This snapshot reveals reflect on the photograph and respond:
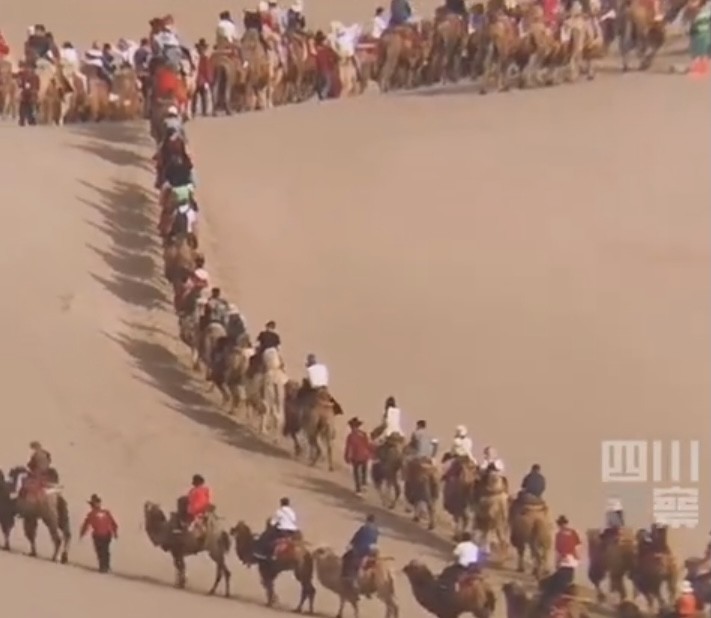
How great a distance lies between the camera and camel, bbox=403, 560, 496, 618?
35.2 ft

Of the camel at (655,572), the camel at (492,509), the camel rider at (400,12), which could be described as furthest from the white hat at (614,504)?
the camel rider at (400,12)

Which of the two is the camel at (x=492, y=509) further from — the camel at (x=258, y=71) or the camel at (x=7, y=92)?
the camel at (x=7, y=92)

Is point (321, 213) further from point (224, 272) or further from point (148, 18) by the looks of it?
point (148, 18)

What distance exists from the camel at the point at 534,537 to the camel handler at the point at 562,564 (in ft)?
0.14

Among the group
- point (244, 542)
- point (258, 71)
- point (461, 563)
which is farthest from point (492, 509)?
point (258, 71)

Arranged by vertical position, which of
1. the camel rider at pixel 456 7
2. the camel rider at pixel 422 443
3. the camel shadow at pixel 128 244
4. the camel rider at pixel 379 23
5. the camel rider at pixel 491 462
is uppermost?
the camel rider at pixel 456 7

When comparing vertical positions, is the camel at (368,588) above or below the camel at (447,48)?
below

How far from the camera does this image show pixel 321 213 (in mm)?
11414

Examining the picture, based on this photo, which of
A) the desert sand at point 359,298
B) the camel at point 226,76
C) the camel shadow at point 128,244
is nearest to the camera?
the desert sand at point 359,298

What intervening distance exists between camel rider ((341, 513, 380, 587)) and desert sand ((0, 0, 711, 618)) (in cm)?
9

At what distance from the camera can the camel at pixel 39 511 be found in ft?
35.7

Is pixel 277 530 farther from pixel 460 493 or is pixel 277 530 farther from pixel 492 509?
pixel 492 509

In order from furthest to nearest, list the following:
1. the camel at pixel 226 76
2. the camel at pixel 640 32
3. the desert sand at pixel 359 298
A: the camel at pixel 226 76 → the camel at pixel 640 32 → the desert sand at pixel 359 298

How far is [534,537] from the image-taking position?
10.9 meters
